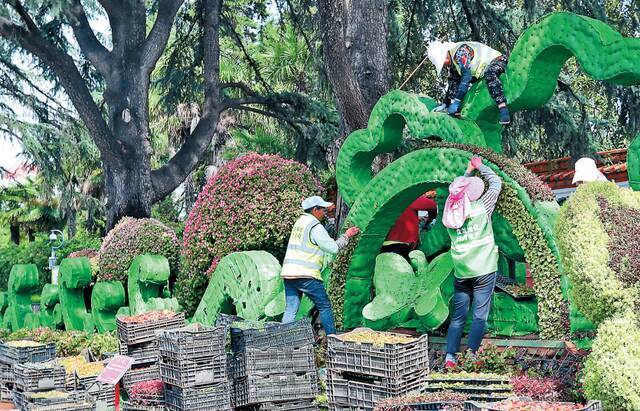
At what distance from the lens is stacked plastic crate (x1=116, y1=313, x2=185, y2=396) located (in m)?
7.91

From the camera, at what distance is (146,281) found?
10.5 meters

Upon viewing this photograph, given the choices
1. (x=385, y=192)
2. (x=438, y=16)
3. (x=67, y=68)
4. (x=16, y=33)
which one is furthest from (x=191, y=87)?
(x=385, y=192)

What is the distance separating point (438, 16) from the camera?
13.9 m

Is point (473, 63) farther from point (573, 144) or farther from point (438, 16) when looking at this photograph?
point (438, 16)

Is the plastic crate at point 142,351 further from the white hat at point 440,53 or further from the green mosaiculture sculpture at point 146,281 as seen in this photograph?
the white hat at point 440,53

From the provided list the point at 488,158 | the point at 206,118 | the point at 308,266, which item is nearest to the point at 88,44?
the point at 206,118

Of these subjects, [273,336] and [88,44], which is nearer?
[273,336]

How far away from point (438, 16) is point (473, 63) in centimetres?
657

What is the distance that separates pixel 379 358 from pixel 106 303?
647 centimetres

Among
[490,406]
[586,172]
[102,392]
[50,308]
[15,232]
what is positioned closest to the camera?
[490,406]

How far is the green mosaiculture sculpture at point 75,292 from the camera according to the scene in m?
11.7

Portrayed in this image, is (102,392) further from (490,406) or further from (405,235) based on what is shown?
(490,406)

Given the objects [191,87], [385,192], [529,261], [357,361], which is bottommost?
[357,361]

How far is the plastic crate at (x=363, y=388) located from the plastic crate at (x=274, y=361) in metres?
0.57
